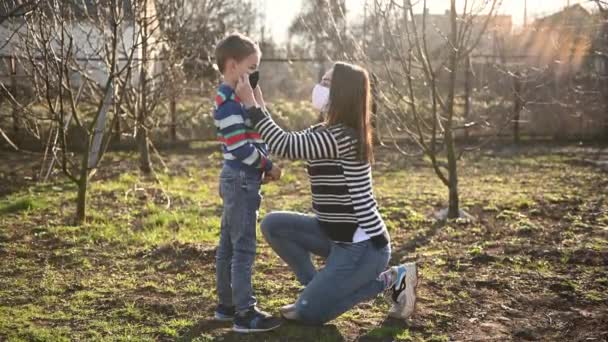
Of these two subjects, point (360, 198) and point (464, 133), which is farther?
point (464, 133)

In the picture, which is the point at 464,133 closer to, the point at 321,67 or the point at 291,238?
the point at 321,67

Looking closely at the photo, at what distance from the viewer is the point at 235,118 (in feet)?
11.4

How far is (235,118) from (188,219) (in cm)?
326

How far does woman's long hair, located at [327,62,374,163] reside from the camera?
3.61 meters

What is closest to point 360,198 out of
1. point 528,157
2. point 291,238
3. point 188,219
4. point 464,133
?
A: point 291,238

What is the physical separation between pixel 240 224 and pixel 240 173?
0.87ft

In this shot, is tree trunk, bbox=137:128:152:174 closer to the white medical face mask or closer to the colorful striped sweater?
the white medical face mask

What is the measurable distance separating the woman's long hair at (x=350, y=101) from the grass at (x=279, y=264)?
105 cm

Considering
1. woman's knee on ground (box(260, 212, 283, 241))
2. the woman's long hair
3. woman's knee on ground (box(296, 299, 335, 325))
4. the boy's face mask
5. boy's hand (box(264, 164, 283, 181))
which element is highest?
the boy's face mask

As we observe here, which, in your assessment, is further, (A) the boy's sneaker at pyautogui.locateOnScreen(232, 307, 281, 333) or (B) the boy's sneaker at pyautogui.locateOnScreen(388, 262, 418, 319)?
(B) the boy's sneaker at pyautogui.locateOnScreen(388, 262, 418, 319)

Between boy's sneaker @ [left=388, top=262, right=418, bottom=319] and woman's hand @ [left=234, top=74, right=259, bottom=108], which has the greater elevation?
woman's hand @ [left=234, top=74, right=259, bottom=108]

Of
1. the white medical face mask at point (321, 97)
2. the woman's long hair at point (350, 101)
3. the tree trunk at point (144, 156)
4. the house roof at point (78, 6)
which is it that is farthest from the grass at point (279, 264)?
the house roof at point (78, 6)

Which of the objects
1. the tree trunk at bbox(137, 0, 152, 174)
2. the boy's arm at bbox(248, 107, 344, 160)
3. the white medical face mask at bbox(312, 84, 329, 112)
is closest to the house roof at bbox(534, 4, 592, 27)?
the tree trunk at bbox(137, 0, 152, 174)

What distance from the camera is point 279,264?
5109 millimetres
